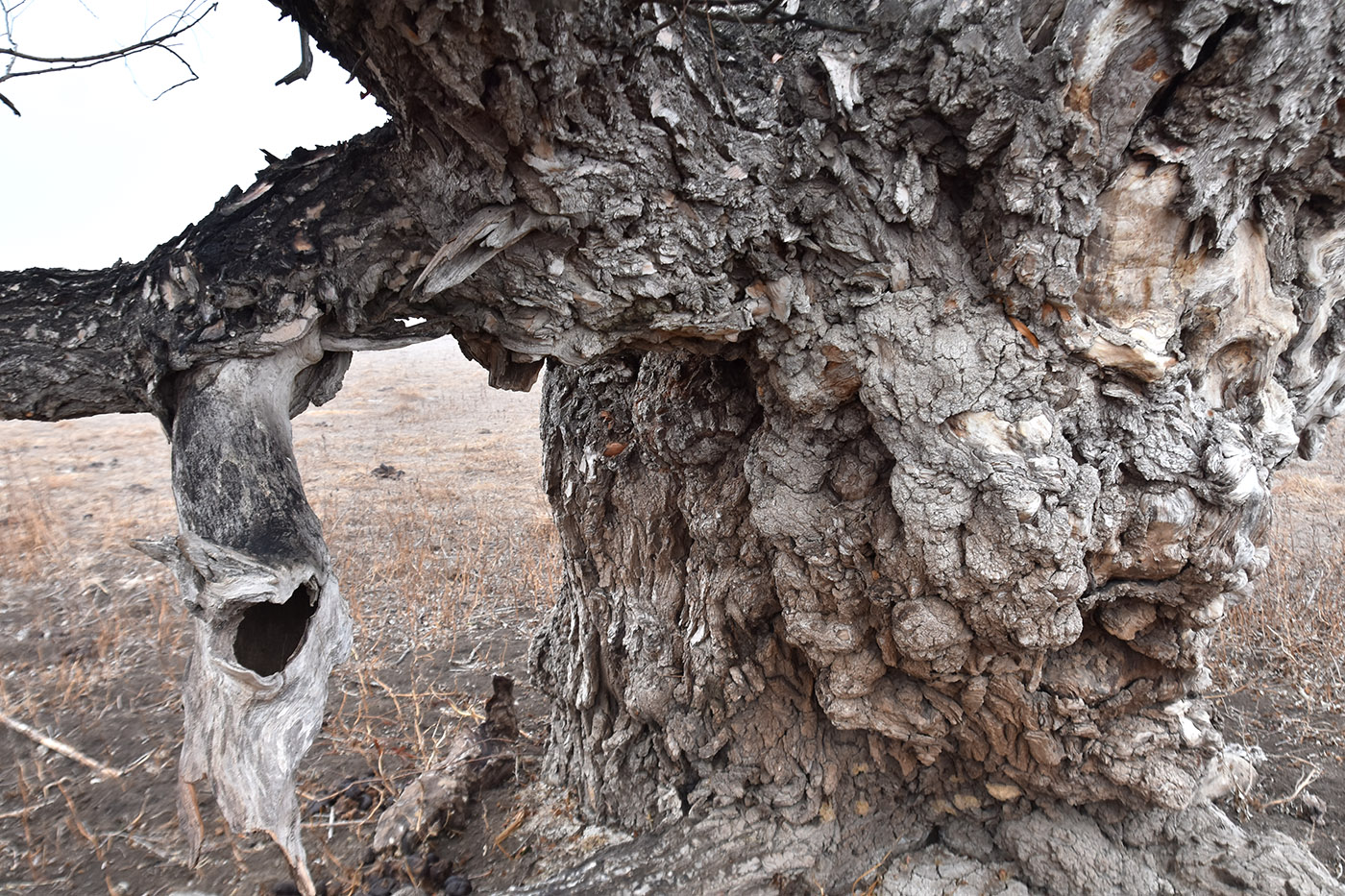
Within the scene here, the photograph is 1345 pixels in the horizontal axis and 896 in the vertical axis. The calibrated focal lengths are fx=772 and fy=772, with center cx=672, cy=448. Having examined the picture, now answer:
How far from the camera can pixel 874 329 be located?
2.04m

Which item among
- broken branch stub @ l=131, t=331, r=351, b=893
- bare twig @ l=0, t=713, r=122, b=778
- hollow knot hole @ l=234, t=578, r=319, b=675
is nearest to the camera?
broken branch stub @ l=131, t=331, r=351, b=893

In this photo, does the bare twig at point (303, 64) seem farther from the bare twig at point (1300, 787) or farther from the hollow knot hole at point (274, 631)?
the bare twig at point (1300, 787)

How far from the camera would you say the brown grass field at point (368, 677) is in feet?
9.75

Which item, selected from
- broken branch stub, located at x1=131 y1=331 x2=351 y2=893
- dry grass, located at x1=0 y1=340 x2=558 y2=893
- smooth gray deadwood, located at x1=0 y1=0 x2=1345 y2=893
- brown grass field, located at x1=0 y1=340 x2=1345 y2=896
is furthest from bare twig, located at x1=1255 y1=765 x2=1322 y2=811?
broken branch stub, located at x1=131 y1=331 x2=351 y2=893

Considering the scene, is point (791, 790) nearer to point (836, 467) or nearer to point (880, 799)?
point (880, 799)

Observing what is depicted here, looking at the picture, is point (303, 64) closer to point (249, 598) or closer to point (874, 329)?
point (249, 598)

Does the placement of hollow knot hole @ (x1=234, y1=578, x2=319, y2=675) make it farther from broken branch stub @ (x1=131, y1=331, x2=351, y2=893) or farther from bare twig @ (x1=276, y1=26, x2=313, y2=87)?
bare twig @ (x1=276, y1=26, x2=313, y2=87)

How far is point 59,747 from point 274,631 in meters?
2.78

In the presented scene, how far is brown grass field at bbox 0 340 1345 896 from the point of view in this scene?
2.97 m

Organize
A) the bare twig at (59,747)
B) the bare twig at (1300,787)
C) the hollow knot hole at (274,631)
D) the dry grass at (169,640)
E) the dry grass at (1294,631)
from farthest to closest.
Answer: the dry grass at (1294,631) → the bare twig at (59,747) → the dry grass at (169,640) → the bare twig at (1300,787) → the hollow knot hole at (274,631)

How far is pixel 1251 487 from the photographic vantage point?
2033 mm

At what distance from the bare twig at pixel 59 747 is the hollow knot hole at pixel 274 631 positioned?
2.47 m

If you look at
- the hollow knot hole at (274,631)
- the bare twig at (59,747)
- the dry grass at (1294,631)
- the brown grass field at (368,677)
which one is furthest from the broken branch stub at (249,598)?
the dry grass at (1294,631)

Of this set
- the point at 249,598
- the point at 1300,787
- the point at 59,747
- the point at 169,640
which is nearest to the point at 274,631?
the point at 249,598
